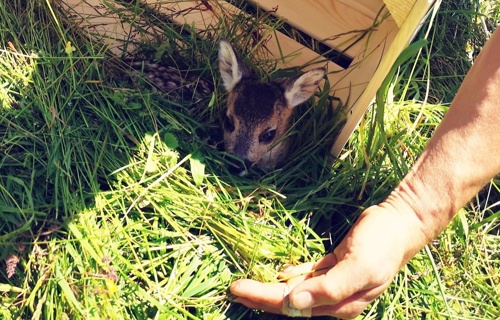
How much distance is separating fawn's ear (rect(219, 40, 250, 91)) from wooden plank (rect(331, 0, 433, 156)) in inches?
34.3

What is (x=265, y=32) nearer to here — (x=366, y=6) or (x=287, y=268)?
(x=366, y=6)

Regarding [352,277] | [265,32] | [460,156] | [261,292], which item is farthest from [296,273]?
[265,32]

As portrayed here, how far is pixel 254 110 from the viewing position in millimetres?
4363

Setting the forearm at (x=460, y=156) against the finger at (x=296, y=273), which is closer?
the forearm at (x=460, y=156)

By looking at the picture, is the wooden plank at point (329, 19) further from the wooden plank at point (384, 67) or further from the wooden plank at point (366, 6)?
the wooden plank at point (384, 67)

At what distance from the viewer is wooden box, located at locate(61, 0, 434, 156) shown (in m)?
3.82

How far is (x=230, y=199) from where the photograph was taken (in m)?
3.64

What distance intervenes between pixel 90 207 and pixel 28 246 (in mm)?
379

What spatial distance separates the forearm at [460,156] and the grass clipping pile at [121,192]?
2.33 feet

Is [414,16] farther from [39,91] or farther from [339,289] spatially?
[39,91]

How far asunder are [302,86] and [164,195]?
1319mm

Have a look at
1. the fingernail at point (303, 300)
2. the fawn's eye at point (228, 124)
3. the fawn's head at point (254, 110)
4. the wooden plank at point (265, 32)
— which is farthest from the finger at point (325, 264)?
the wooden plank at point (265, 32)

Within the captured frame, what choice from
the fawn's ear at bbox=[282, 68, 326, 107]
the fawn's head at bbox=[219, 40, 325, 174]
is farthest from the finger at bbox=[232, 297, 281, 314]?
the fawn's ear at bbox=[282, 68, 326, 107]

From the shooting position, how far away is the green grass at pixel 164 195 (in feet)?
10.4
